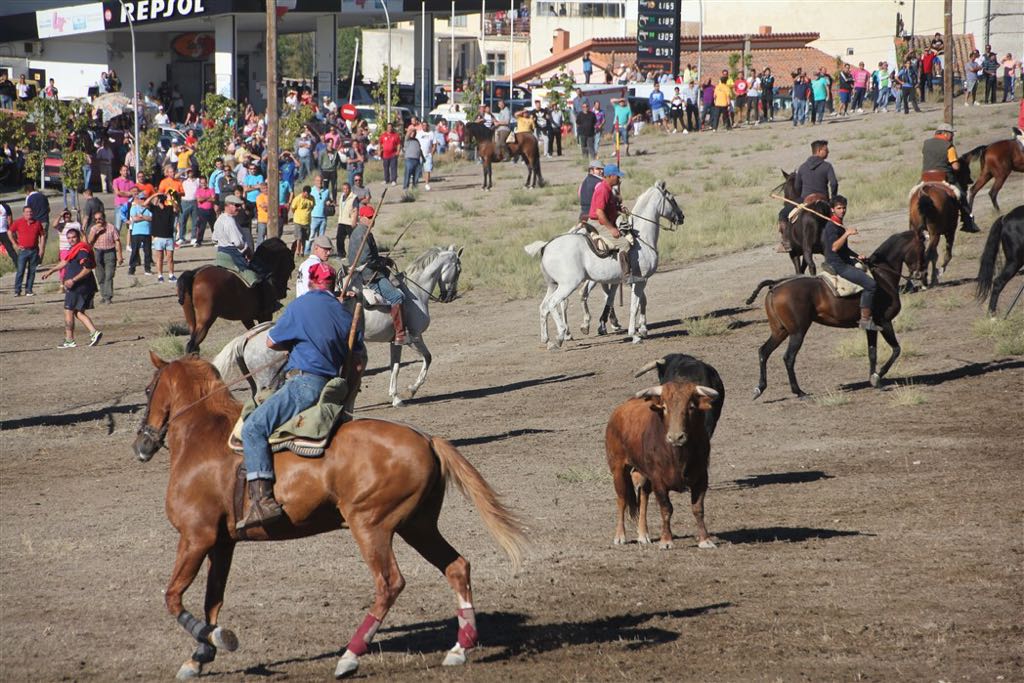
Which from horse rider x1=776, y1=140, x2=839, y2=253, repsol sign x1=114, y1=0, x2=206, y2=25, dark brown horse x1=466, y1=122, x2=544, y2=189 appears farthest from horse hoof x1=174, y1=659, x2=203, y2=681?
repsol sign x1=114, y1=0, x2=206, y2=25

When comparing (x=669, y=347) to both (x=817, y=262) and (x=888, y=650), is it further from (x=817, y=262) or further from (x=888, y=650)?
(x=888, y=650)

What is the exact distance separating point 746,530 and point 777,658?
3.35m

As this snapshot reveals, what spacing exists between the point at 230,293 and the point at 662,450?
10.6 metres

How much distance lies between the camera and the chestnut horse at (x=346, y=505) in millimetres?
8148

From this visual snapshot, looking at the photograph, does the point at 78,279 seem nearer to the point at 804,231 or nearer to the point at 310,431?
the point at 804,231

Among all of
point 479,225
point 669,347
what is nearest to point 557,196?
point 479,225

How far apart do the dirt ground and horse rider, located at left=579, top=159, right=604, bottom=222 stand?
9.96ft

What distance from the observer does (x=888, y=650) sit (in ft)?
27.0

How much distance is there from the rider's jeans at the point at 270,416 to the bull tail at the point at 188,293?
11.2m

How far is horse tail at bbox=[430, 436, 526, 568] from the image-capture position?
8.35 metres

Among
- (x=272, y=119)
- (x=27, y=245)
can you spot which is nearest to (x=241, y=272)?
(x=272, y=119)

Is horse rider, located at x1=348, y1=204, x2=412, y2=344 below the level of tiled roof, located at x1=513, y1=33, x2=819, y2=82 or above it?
below

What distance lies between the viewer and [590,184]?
76.2 feet

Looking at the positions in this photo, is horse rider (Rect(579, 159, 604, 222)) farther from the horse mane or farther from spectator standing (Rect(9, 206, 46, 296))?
spectator standing (Rect(9, 206, 46, 296))
